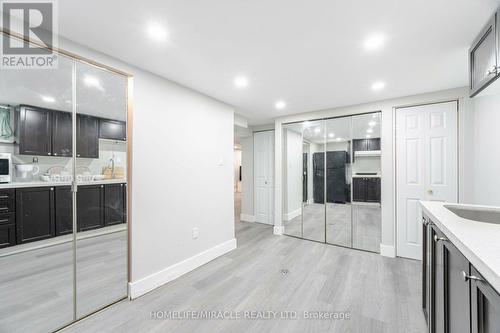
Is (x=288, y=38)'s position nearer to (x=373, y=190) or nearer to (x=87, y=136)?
(x=87, y=136)

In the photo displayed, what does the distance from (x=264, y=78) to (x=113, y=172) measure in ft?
6.61

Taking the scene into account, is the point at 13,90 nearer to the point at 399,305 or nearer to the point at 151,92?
the point at 151,92

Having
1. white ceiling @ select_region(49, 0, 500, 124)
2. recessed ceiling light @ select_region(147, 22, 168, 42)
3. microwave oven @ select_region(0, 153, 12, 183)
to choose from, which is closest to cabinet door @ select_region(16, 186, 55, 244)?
microwave oven @ select_region(0, 153, 12, 183)

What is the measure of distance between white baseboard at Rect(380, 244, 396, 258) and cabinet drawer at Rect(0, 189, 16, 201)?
4.46 metres

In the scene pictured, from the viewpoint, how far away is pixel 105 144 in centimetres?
204

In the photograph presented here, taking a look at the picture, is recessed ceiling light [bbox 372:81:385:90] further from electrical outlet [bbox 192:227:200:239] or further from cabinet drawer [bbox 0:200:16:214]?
cabinet drawer [bbox 0:200:16:214]

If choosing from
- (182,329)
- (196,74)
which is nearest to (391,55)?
(196,74)

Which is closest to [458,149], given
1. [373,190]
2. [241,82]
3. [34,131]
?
[373,190]

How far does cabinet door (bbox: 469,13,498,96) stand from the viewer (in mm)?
1420

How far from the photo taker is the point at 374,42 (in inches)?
69.5

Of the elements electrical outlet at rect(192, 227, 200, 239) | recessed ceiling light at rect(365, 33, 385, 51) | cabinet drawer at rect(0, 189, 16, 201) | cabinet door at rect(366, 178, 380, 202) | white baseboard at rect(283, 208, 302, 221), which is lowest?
white baseboard at rect(283, 208, 302, 221)

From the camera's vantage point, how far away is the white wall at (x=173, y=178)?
2197 millimetres

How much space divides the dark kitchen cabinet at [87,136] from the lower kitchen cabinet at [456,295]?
2.75 metres

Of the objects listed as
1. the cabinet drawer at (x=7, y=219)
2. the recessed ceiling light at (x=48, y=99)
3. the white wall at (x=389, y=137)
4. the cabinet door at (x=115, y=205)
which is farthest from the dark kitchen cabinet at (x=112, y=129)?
the white wall at (x=389, y=137)
